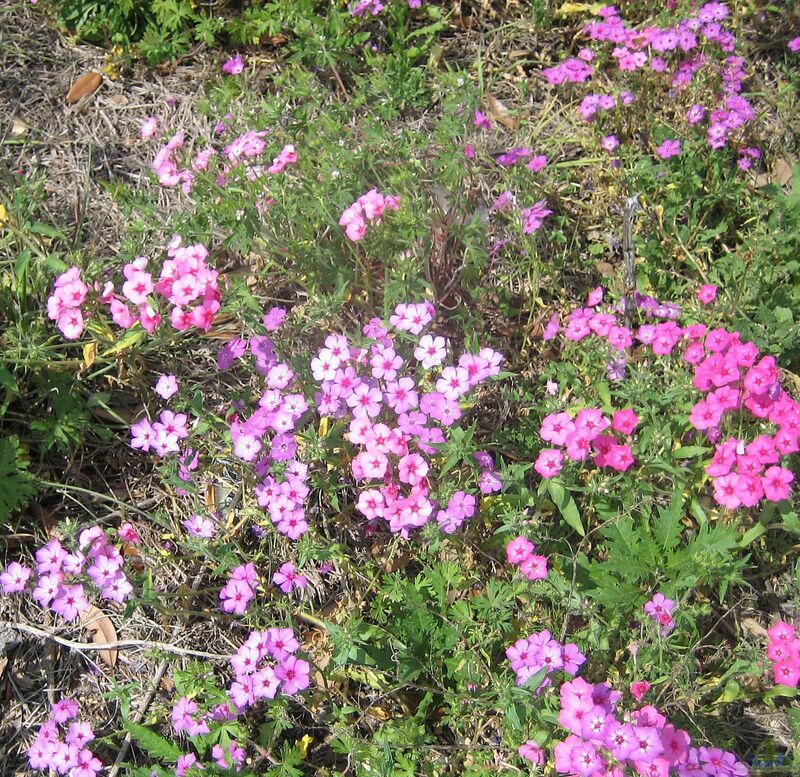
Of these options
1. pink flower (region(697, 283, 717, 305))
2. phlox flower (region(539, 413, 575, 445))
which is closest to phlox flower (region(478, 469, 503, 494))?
phlox flower (region(539, 413, 575, 445))

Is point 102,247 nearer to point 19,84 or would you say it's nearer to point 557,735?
point 19,84

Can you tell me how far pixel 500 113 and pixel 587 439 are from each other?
7.28 ft

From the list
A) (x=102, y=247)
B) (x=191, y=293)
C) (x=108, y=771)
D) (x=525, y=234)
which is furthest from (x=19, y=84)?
(x=108, y=771)

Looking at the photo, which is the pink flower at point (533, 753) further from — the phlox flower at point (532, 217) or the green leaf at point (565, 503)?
the phlox flower at point (532, 217)

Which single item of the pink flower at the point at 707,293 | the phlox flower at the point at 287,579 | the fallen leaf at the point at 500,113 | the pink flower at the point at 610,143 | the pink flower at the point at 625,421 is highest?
the pink flower at the point at 610,143

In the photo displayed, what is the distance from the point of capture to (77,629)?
338 cm

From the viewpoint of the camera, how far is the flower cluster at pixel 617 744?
7.73 feet

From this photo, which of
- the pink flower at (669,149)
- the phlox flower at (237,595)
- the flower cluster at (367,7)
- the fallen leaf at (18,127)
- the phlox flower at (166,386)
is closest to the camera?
the phlox flower at (237,595)

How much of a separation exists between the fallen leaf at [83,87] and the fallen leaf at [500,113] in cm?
214

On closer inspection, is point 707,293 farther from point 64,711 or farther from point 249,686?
point 64,711

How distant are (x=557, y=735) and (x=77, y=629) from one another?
6.52ft

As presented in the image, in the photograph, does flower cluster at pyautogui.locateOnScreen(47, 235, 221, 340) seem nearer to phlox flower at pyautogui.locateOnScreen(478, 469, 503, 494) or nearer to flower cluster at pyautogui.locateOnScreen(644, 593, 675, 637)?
phlox flower at pyautogui.locateOnScreen(478, 469, 503, 494)

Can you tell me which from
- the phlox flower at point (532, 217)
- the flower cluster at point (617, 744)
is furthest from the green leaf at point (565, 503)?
the phlox flower at point (532, 217)

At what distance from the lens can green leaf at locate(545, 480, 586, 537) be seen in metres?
2.96
